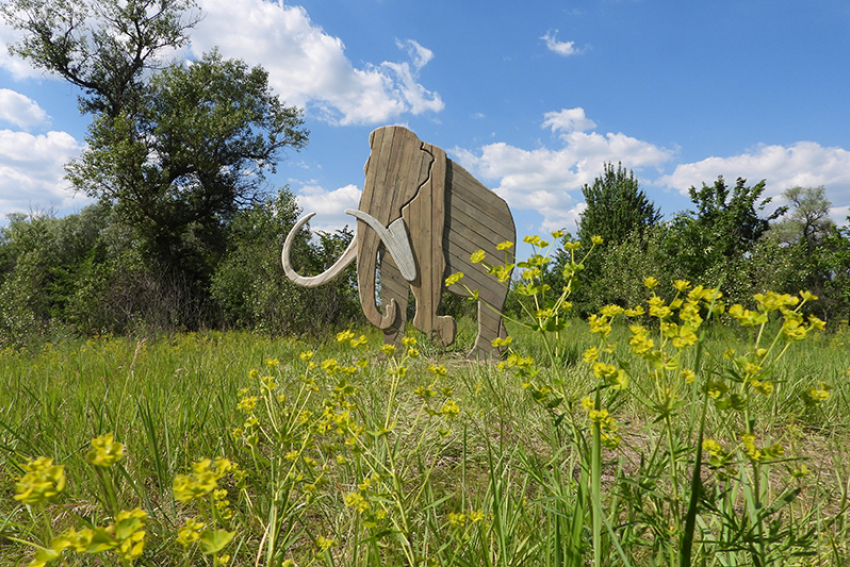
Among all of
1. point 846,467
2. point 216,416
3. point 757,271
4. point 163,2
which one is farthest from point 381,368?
point 163,2

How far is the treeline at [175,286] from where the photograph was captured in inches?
337

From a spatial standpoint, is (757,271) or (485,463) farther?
(757,271)

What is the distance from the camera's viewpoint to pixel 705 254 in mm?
10508

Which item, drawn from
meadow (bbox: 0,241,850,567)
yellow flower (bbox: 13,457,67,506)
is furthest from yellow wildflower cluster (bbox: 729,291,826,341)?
yellow flower (bbox: 13,457,67,506)

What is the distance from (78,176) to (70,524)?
13654mm

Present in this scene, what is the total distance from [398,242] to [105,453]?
3.86 metres

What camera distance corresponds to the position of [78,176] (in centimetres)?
1216

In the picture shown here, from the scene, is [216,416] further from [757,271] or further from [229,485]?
[757,271]

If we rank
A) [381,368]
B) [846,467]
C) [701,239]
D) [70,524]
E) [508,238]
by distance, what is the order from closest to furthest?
[70,524], [846,467], [381,368], [508,238], [701,239]

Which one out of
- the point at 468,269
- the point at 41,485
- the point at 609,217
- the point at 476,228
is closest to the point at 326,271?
the point at 468,269

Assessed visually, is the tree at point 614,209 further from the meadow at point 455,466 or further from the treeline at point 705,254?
the meadow at point 455,466

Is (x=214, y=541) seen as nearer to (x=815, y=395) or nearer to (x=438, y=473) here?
(x=815, y=395)

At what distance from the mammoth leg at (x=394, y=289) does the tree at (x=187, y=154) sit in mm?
10392

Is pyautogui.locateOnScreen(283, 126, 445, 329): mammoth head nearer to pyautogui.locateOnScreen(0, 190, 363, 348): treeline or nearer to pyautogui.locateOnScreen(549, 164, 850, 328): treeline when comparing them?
pyautogui.locateOnScreen(0, 190, 363, 348): treeline
